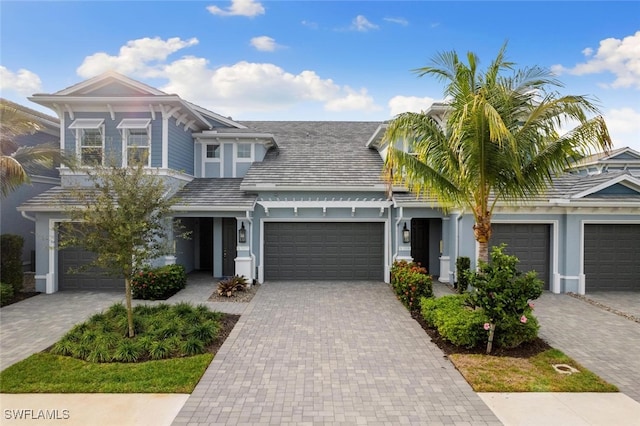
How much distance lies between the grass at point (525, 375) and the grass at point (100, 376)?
4824 mm

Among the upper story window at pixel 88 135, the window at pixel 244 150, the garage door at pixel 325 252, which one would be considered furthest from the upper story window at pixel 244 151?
the upper story window at pixel 88 135

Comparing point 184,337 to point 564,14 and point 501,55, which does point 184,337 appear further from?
point 564,14

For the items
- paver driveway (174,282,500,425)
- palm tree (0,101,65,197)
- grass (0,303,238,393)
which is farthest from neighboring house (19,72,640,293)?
grass (0,303,238,393)

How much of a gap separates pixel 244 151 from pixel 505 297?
40.7 feet

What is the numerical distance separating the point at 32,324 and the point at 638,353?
46.6ft

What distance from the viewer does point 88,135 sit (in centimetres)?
1331

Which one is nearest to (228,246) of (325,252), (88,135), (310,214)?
(310,214)

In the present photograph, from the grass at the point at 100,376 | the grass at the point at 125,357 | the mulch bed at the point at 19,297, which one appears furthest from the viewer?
the mulch bed at the point at 19,297

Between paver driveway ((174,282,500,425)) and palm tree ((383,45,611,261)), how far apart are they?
316cm

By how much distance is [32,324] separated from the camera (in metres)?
8.89

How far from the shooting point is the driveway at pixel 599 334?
634cm

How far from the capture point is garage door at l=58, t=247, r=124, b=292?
41.1ft

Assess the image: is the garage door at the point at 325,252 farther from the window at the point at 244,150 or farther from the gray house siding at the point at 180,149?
the gray house siding at the point at 180,149

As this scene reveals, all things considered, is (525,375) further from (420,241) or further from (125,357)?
(420,241)
